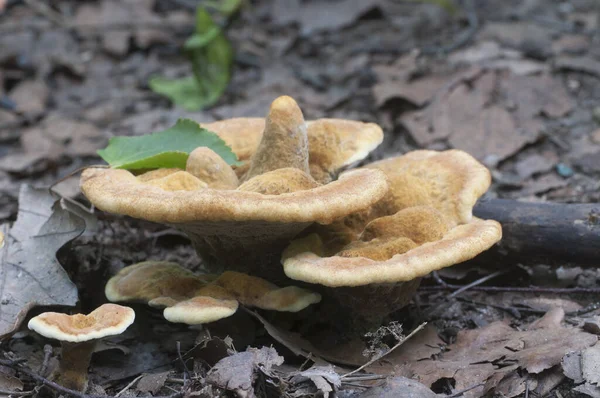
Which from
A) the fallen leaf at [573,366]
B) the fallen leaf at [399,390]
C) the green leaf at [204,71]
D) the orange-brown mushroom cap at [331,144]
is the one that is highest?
the orange-brown mushroom cap at [331,144]

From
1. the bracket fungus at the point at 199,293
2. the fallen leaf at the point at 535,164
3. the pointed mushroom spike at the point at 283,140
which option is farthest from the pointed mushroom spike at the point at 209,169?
the fallen leaf at the point at 535,164

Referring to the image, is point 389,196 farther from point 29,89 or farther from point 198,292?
point 29,89

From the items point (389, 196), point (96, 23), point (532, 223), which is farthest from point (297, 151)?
point (96, 23)

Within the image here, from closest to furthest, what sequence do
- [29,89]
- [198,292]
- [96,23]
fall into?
[198,292] < [29,89] < [96,23]

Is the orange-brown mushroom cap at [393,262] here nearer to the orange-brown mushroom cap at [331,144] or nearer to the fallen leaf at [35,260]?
the orange-brown mushroom cap at [331,144]

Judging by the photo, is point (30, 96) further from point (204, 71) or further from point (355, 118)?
point (355, 118)

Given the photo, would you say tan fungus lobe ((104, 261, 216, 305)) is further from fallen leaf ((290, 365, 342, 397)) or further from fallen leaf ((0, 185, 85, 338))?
fallen leaf ((290, 365, 342, 397))
